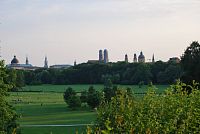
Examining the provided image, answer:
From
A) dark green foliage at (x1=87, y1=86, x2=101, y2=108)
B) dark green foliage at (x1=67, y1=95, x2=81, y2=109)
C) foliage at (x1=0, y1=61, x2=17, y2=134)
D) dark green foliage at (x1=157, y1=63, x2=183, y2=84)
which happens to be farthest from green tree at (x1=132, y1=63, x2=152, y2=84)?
foliage at (x1=0, y1=61, x2=17, y2=134)

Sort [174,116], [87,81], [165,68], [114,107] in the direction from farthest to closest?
[87,81]
[165,68]
[114,107]
[174,116]

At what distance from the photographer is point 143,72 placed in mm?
111688

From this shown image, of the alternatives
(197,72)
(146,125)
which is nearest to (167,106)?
(146,125)

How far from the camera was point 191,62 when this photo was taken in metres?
49.7

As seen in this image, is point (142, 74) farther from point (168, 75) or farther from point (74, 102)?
point (74, 102)

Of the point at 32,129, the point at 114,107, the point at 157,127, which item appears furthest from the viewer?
the point at 32,129

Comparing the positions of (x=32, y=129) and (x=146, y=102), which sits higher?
(x=146, y=102)

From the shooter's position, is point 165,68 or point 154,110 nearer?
point 154,110

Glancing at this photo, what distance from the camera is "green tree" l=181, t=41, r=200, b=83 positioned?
48094 millimetres

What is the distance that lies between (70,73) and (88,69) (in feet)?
21.0

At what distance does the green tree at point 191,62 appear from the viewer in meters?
48.1

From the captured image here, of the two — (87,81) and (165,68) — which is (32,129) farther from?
(87,81)

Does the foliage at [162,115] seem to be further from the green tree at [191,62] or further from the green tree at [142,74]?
the green tree at [142,74]

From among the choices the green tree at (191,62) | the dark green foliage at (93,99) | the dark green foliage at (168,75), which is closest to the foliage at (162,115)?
the green tree at (191,62)
